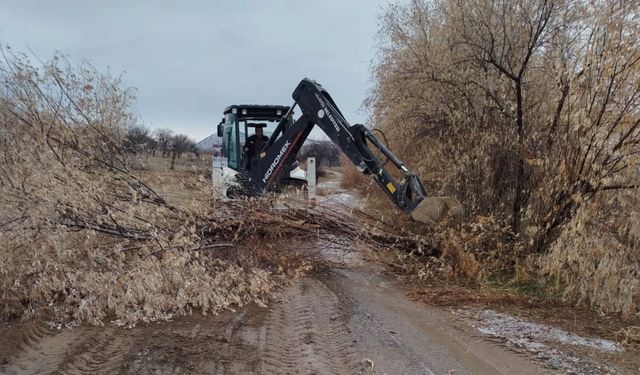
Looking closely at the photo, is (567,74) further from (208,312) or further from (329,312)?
(208,312)

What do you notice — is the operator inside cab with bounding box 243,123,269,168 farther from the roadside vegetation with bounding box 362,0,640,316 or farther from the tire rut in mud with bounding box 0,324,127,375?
the tire rut in mud with bounding box 0,324,127,375

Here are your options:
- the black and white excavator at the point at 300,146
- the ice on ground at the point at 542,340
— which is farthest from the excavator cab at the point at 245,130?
the ice on ground at the point at 542,340

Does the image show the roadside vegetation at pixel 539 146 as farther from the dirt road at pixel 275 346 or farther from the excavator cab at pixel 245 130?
the excavator cab at pixel 245 130

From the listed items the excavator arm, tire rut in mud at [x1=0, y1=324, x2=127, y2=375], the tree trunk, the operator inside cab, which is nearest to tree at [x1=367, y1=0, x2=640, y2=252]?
the tree trunk

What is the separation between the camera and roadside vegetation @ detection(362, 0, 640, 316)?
231 inches

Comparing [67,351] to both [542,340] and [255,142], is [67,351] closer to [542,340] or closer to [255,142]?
[542,340]

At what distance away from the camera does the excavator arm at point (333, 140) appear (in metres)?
7.14

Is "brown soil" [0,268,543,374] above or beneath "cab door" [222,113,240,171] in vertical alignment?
beneath

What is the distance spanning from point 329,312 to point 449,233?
7.16 feet

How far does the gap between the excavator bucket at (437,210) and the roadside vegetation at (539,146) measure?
0.23 metres

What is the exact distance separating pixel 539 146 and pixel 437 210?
1.67m

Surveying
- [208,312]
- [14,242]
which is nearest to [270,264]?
[208,312]

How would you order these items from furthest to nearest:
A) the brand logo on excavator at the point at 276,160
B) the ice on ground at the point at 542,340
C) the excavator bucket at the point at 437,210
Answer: the brand logo on excavator at the point at 276,160 → the excavator bucket at the point at 437,210 → the ice on ground at the point at 542,340

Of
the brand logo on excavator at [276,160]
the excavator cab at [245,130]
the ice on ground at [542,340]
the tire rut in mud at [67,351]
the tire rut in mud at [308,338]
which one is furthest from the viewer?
the excavator cab at [245,130]
